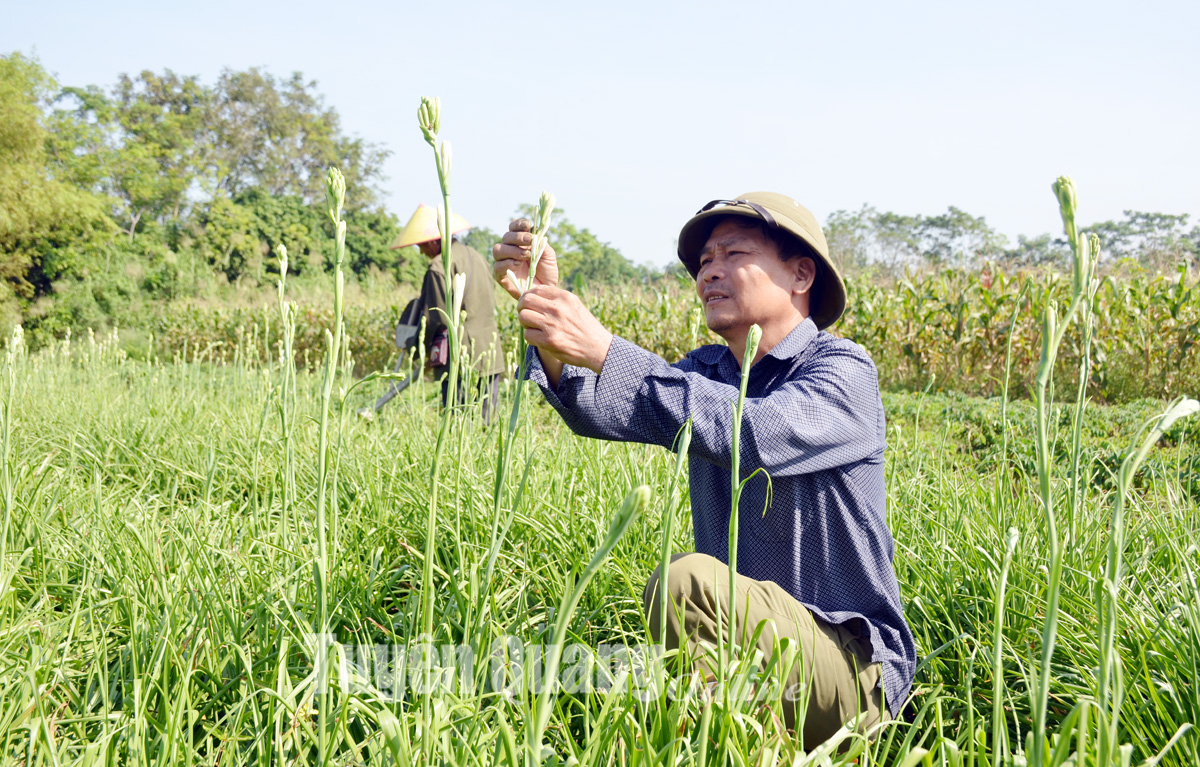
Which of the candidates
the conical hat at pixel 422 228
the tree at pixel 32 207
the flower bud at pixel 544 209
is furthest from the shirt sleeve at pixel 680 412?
the tree at pixel 32 207

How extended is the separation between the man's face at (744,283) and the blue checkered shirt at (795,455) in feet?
0.30

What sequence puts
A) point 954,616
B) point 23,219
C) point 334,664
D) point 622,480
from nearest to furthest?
point 334,664 → point 954,616 → point 622,480 → point 23,219

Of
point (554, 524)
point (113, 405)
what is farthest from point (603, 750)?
point (113, 405)

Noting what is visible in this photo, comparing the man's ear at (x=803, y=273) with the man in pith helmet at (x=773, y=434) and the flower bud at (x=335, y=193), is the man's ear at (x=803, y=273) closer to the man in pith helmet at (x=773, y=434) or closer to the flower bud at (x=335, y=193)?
the man in pith helmet at (x=773, y=434)

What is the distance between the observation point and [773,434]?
4.79ft

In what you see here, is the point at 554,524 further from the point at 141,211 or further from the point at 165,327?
the point at 141,211

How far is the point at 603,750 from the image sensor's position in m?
1.17

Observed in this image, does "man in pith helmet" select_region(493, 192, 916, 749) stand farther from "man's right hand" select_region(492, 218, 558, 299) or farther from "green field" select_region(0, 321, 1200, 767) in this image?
"green field" select_region(0, 321, 1200, 767)

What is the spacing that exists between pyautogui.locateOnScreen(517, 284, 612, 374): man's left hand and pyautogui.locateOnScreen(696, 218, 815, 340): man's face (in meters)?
0.61

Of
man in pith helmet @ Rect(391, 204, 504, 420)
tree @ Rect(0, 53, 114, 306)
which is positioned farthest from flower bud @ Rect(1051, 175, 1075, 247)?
tree @ Rect(0, 53, 114, 306)

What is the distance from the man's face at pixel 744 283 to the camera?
1.90 metres

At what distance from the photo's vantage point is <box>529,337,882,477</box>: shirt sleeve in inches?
55.6

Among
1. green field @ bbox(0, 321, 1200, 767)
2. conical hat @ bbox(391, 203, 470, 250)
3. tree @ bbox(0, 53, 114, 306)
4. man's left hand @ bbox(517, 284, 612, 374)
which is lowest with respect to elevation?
green field @ bbox(0, 321, 1200, 767)

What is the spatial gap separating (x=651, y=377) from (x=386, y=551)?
118 cm
